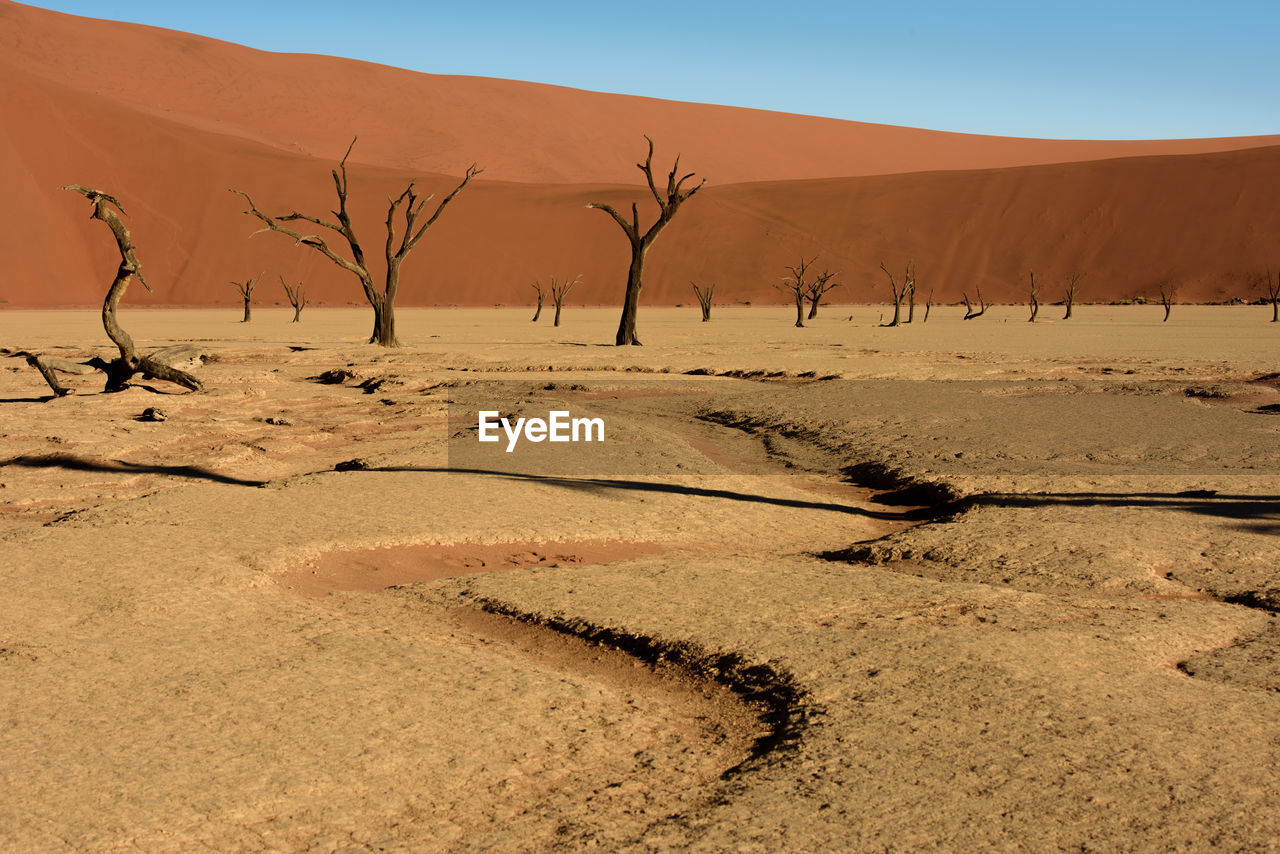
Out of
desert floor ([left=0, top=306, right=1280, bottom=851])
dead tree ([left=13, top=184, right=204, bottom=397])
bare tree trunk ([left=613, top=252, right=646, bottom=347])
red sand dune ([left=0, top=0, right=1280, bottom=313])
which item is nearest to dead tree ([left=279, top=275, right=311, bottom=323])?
red sand dune ([left=0, top=0, right=1280, bottom=313])

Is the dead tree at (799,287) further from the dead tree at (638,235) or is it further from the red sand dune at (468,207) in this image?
the dead tree at (638,235)

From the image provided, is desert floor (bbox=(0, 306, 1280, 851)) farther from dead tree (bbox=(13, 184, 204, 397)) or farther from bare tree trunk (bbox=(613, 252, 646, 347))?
bare tree trunk (bbox=(613, 252, 646, 347))

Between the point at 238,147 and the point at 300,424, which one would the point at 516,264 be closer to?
the point at 238,147

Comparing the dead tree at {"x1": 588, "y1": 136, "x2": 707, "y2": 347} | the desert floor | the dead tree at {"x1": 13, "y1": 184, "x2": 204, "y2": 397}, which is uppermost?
the dead tree at {"x1": 588, "y1": 136, "x2": 707, "y2": 347}

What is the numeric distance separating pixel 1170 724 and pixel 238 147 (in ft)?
265

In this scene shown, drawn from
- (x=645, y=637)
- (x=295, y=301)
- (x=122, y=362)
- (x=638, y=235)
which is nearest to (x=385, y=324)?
(x=638, y=235)

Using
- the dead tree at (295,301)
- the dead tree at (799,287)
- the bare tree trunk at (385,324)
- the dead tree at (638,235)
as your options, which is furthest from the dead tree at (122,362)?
the dead tree at (295,301)

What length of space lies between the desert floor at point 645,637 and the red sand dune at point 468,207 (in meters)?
57.8

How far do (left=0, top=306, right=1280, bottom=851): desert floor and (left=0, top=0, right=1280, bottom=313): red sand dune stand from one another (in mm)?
57847

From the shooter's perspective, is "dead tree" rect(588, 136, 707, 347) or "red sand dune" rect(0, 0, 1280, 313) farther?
"red sand dune" rect(0, 0, 1280, 313)

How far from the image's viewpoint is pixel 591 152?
106m

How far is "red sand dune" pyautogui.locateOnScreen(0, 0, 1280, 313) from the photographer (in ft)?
210

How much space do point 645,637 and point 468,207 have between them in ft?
250

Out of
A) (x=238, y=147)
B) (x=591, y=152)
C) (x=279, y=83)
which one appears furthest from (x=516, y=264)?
(x=279, y=83)
